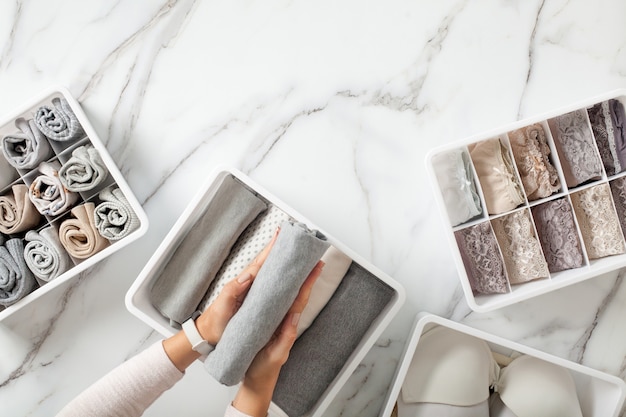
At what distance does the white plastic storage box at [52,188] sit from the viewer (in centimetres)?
112

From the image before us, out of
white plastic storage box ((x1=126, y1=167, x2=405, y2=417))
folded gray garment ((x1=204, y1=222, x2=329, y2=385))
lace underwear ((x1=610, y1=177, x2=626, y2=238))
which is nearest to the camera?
folded gray garment ((x1=204, y1=222, x2=329, y2=385))

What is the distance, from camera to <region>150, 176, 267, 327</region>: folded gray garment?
1.13 metres

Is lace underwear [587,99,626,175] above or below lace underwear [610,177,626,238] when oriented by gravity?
above

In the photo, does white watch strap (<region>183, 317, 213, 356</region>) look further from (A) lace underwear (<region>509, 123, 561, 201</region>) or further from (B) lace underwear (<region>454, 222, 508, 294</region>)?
(A) lace underwear (<region>509, 123, 561, 201</region>)

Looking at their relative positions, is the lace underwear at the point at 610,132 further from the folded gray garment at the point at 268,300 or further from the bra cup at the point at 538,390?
the folded gray garment at the point at 268,300

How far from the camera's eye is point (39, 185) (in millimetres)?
1144

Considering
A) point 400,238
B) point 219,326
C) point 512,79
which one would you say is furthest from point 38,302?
point 512,79

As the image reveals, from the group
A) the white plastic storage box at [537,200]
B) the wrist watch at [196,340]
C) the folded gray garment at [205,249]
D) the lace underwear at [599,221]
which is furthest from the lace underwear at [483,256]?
the wrist watch at [196,340]

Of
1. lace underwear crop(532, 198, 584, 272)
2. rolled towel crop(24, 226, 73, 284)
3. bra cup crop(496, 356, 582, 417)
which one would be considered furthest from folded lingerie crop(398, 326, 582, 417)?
rolled towel crop(24, 226, 73, 284)

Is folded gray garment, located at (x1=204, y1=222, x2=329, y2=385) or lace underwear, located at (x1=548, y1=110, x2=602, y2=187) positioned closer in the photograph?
folded gray garment, located at (x1=204, y1=222, x2=329, y2=385)

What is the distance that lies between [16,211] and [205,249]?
1.40 feet

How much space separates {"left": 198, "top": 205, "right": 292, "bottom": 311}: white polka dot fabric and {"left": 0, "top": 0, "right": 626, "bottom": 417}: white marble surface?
16 cm

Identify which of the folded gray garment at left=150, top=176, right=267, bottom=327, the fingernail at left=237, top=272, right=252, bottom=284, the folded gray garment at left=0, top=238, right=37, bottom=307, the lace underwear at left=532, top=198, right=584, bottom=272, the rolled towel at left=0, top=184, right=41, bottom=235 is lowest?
the lace underwear at left=532, top=198, right=584, bottom=272

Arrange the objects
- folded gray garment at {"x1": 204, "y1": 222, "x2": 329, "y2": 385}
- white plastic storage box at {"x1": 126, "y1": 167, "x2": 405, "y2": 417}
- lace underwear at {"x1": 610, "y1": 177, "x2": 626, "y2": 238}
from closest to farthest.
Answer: folded gray garment at {"x1": 204, "y1": 222, "x2": 329, "y2": 385} < white plastic storage box at {"x1": 126, "y1": 167, "x2": 405, "y2": 417} < lace underwear at {"x1": 610, "y1": 177, "x2": 626, "y2": 238}
